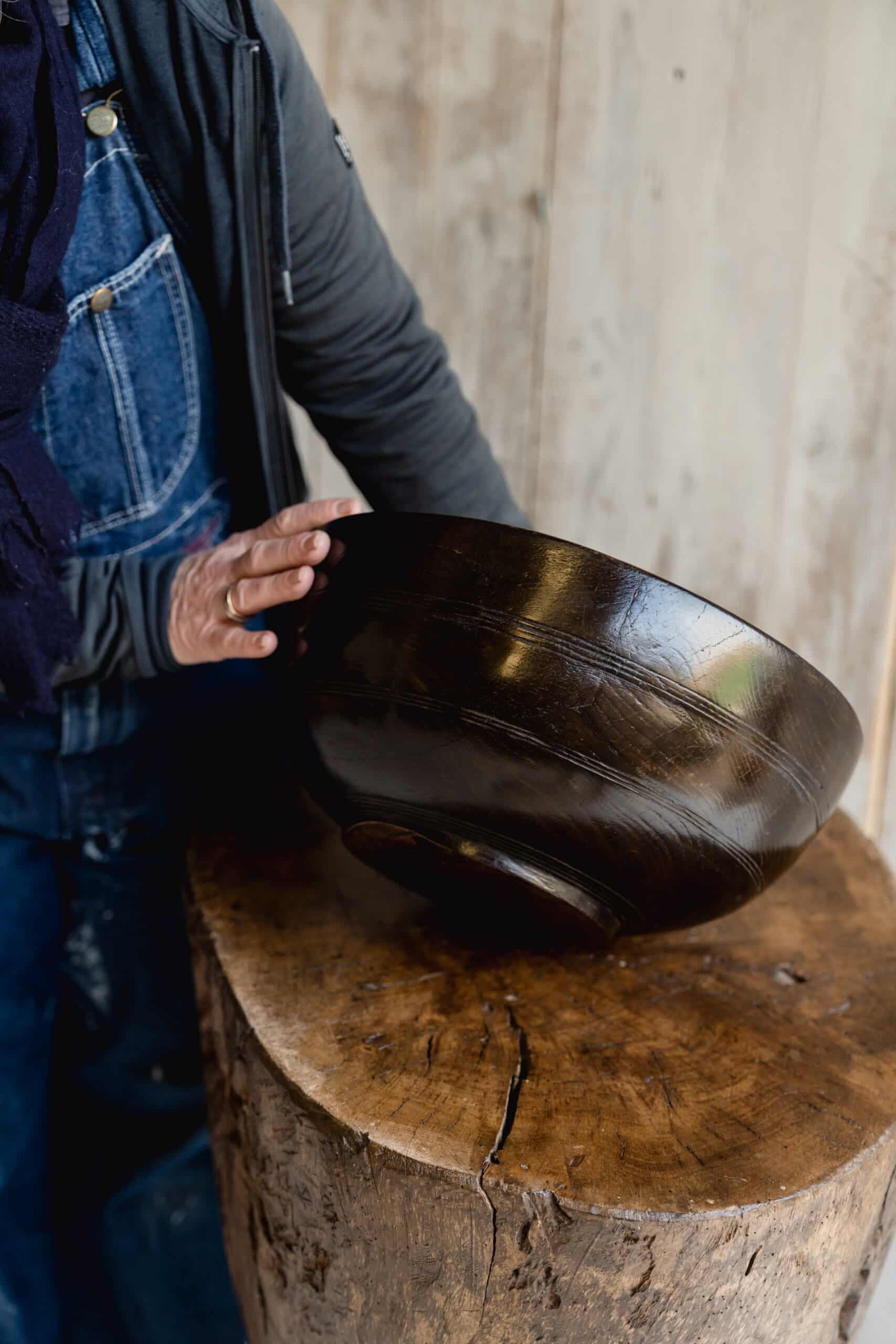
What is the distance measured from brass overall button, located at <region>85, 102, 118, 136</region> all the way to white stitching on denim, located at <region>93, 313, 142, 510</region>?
0.42 ft

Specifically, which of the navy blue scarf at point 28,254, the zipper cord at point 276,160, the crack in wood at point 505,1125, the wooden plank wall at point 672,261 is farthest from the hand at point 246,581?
the wooden plank wall at point 672,261

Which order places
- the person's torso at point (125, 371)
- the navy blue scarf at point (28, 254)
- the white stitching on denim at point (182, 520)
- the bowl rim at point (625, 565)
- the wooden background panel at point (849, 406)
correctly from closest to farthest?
1. the bowl rim at point (625, 565)
2. the navy blue scarf at point (28, 254)
3. the person's torso at point (125, 371)
4. the white stitching on denim at point (182, 520)
5. the wooden background panel at point (849, 406)

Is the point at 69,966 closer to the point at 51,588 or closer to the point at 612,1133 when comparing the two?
the point at 51,588

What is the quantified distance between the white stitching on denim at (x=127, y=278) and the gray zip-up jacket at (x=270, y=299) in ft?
0.06

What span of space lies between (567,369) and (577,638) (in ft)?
2.88

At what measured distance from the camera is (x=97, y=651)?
0.83 meters

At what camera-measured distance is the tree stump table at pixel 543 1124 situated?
0.57m

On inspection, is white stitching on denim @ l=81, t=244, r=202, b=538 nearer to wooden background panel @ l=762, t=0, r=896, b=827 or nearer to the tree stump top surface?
the tree stump top surface

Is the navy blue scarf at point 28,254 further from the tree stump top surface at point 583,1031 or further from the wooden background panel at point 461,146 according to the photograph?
the wooden background panel at point 461,146

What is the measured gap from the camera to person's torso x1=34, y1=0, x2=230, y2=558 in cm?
77

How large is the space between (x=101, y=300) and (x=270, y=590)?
286mm

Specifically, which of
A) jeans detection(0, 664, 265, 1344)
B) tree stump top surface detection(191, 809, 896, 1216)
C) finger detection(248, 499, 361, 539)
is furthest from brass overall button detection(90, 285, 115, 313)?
tree stump top surface detection(191, 809, 896, 1216)

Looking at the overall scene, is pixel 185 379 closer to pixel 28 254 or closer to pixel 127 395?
pixel 127 395

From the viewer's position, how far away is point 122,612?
2.70 feet
